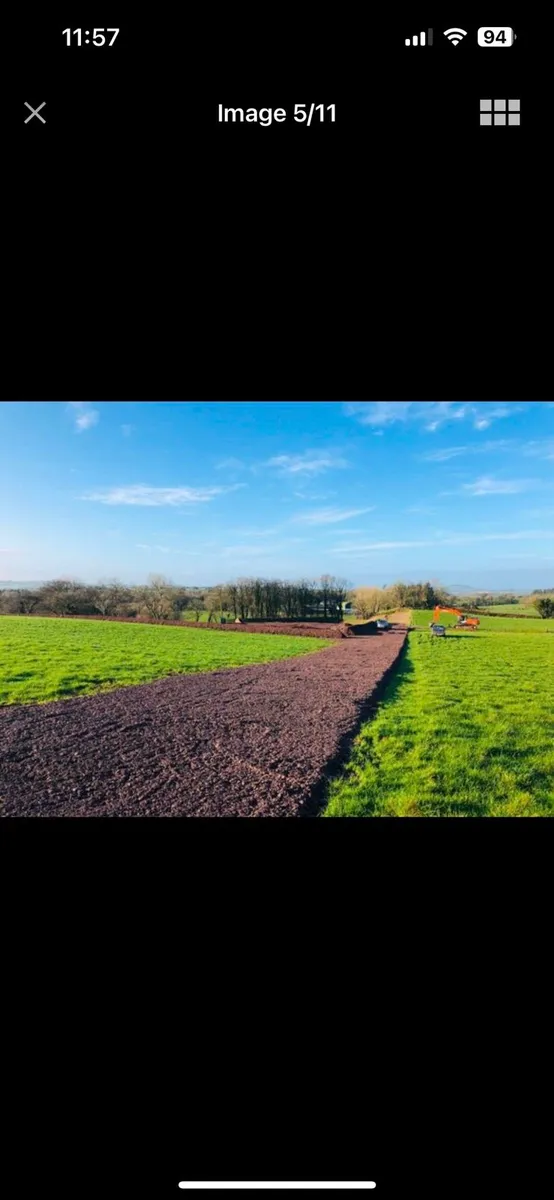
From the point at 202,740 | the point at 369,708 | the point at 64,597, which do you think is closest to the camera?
the point at 64,597

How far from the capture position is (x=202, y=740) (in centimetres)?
173

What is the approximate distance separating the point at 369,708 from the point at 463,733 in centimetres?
41
